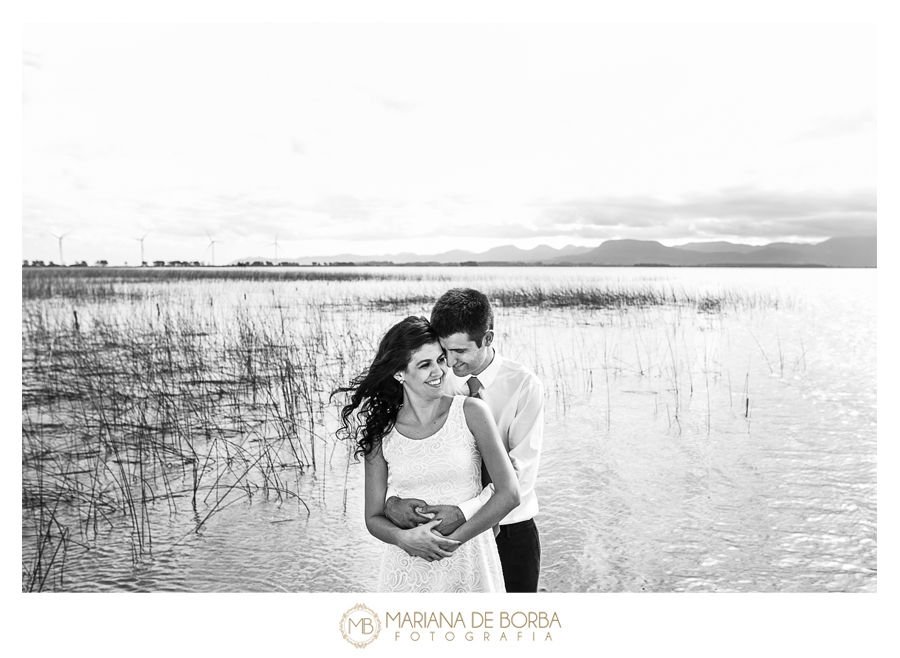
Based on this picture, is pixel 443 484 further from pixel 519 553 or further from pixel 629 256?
pixel 629 256

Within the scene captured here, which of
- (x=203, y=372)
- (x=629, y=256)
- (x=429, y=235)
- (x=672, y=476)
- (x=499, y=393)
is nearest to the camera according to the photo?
(x=499, y=393)

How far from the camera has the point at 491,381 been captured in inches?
89.5

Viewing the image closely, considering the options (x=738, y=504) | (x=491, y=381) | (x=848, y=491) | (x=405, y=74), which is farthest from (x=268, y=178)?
(x=848, y=491)

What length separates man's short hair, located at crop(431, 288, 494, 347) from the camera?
2148 mm

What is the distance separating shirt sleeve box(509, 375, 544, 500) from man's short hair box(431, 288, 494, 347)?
0.74 feet

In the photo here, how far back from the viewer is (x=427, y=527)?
6.55 feet

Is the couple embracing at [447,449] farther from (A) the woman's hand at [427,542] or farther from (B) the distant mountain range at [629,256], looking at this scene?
(B) the distant mountain range at [629,256]

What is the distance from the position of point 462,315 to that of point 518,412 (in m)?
0.36

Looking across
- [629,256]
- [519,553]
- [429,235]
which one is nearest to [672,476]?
[629,256]

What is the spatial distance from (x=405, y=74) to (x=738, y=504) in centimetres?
291

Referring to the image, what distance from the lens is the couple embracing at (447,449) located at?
2.02 m

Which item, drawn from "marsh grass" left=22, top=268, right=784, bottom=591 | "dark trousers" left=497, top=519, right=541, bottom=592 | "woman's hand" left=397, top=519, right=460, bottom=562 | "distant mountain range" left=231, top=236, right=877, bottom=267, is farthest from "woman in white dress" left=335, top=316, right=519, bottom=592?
"distant mountain range" left=231, top=236, right=877, bottom=267
